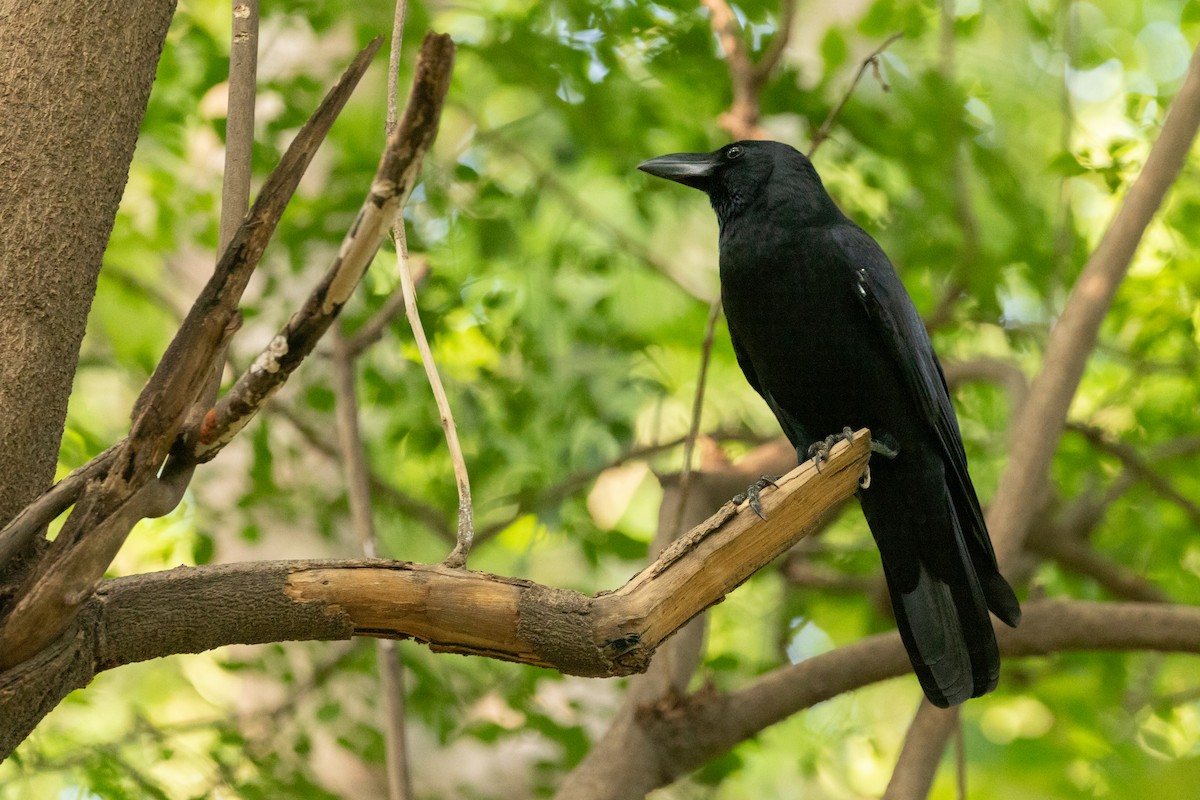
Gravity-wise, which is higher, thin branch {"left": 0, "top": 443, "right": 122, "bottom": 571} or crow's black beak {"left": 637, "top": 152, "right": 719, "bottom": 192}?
thin branch {"left": 0, "top": 443, "right": 122, "bottom": 571}

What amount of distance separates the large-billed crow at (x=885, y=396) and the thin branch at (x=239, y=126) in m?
1.56

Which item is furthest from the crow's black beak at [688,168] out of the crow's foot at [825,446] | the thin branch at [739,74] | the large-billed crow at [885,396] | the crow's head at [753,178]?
the crow's foot at [825,446]

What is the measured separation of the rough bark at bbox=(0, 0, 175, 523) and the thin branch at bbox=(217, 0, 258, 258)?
0.16 m

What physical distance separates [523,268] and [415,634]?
293 cm

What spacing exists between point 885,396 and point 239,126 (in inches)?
75.5

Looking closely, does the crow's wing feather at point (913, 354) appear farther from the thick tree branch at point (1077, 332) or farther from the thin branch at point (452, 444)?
the thin branch at point (452, 444)

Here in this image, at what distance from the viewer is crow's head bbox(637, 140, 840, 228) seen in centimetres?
338

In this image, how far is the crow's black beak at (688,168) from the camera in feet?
12.0

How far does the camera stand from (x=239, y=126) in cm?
207

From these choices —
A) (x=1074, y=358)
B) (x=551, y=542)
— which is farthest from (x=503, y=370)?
(x=1074, y=358)

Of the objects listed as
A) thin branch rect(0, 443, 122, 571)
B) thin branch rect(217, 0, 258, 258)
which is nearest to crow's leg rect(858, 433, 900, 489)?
thin branch rect(217, 0, 258, 258)

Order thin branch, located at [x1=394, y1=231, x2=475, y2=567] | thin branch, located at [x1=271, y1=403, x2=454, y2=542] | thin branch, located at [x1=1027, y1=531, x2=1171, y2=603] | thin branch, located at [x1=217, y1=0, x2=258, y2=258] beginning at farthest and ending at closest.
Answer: thin branch, located at [x1=1027, y1=531, x2=1171, y2=603] → thin branch, located at [x1=271, y1=403, x2=454, y2=542] → thin branch, located at [x1=217, y1=0, x2=258, y2=258] → thin branch, located at [x1=394, y1=231, x2=475, y2=567]

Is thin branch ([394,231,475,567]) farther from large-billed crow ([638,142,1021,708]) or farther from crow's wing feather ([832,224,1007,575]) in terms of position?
crow's wing feather ([832,224,1007,575])

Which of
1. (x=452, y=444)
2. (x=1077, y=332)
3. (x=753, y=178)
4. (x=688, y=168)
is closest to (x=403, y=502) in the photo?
(x=688, y=168)
